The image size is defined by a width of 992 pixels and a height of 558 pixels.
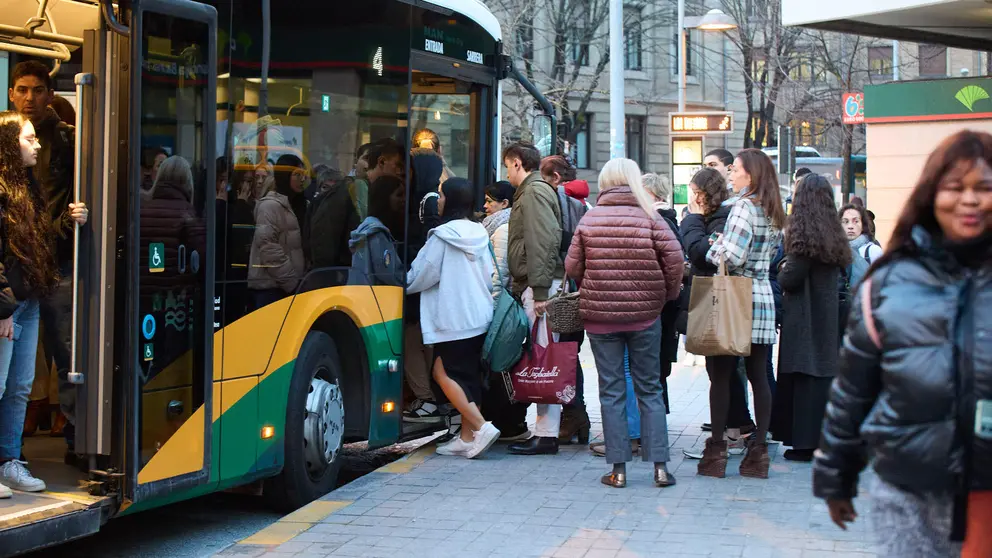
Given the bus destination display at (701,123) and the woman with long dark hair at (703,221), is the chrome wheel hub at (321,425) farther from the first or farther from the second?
the bus destination display at (701,123)

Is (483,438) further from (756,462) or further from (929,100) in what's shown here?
(929,100)

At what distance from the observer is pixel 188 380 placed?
19.8ft

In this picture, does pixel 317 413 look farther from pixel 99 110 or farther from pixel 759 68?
pixel 759 68

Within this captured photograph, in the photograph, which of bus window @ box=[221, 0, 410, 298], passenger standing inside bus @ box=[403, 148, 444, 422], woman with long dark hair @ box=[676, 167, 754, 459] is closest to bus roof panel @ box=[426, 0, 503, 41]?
bus window @ box=[221, 0, 410, 298]

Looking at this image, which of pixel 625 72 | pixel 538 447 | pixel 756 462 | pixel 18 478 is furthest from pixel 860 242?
pixel 625 72

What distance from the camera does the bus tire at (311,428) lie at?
7.09 meters

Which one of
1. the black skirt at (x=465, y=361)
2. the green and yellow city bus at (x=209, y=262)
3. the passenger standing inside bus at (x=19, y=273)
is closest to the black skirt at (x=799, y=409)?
the black skirt at (x=465, y=361)

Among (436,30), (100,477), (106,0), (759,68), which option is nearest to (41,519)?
(100,477)

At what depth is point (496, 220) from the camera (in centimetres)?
907

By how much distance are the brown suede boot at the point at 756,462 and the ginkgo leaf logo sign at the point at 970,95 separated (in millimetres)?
9860

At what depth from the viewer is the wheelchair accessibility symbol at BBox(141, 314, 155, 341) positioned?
19.0 ft

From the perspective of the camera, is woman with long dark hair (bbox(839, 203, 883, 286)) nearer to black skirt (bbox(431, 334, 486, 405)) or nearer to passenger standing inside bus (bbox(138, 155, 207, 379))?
black skirt (bbox(431, 334, 486, 405))

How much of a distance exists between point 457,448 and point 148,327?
10.5 feet

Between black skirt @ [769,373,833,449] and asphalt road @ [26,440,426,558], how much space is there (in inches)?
124
